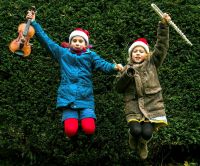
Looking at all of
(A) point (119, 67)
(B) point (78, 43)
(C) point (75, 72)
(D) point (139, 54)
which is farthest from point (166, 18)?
(C) point (75, 72)

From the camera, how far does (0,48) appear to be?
26.7ft

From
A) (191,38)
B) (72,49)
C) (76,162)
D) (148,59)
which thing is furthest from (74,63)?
(191,38)

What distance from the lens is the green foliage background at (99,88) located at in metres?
7.61

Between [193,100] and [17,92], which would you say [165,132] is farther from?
[17,92]

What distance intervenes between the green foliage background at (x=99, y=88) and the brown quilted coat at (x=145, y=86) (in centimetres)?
89

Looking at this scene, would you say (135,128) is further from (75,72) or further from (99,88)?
(99,88)

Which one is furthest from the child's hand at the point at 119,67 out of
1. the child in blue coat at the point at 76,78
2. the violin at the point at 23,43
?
the violin at the point at 23,43

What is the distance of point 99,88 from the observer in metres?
7.85

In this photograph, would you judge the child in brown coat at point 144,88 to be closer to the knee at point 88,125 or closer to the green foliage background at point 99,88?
the knee at point 88,125

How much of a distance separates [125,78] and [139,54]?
0.38 metres

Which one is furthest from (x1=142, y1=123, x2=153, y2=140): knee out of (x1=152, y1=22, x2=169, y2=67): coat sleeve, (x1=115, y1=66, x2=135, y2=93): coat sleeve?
(x1=152, y1=22, x2=169, y2=67): coat sleeve

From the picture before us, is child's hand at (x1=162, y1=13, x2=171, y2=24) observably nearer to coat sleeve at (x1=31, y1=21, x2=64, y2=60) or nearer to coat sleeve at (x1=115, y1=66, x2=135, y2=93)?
coat sleeve at (x1=115, y1=66, x2=135, y2=93)

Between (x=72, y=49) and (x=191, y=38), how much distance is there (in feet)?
6.70

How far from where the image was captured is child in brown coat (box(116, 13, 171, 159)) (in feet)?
21.9
